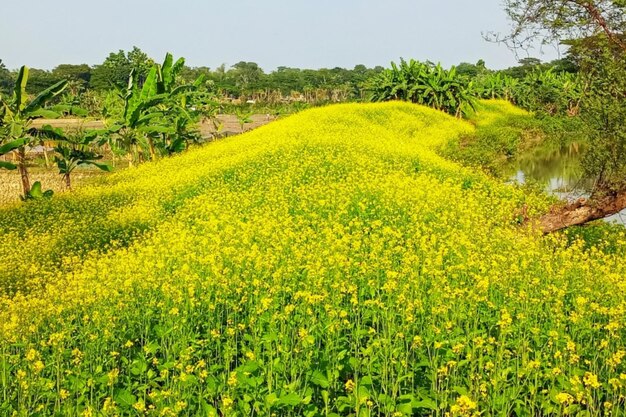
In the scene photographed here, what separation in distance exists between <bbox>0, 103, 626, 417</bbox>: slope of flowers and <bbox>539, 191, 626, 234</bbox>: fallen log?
29.1 inches

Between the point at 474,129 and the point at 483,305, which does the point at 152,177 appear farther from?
the point at 474,129

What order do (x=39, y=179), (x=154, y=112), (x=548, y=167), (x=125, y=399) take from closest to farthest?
(x=125, y=399) → (x=154, y=112) → (x=39, y=179) → (x=548, y=167)

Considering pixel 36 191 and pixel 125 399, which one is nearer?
pixel 125 399

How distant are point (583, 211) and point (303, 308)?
25.2 ft

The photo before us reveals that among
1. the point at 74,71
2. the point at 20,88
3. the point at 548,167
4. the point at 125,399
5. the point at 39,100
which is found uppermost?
the point at 74,71

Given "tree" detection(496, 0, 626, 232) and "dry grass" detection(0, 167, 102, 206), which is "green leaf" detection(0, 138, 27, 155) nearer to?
"dry grass" detection(0, 167, 102, 206)

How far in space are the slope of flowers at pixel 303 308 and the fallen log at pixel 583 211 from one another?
2.43 feet

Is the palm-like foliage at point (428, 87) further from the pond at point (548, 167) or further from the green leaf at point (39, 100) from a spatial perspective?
the green leaf at point (39, 100)

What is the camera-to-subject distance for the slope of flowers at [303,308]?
4633 millimetres

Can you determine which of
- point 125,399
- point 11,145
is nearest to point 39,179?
point 11,145

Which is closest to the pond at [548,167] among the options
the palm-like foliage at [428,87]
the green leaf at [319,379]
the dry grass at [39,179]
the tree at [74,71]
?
the palm-like foliage at [428,87]

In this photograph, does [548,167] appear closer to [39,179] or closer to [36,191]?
[36,191]

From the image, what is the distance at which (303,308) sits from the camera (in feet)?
19.7

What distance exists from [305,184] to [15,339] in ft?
32.7
